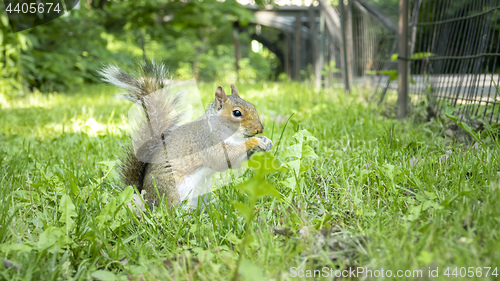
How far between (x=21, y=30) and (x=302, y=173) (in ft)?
A: 18.1

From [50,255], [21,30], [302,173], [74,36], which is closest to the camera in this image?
[50,255]

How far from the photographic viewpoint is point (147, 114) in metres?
1.58

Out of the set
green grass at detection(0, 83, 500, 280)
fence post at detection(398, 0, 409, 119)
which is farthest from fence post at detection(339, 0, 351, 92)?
green grass at detection(0, 83, 500, 280)

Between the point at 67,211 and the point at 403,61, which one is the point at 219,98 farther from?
the point at 403,61

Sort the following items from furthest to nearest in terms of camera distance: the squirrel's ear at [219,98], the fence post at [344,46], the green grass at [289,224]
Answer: the fence post at [344,46], the squirrel's ear at [219,98], the green grass at [289,224]

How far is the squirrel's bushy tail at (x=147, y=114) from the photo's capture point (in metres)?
1.54

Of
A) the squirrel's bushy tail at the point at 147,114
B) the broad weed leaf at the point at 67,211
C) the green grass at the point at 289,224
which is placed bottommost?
the green grass at the point at 289,224

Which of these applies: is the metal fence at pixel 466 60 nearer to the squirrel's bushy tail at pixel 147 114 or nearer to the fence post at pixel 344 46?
the fence post at pixel 344 46

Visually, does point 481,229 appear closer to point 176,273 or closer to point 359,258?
point 359,258

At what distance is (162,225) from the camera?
133 centimetres

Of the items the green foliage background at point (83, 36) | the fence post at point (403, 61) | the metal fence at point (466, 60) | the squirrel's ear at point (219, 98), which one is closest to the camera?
the squirrel's ear at point (219, 98)

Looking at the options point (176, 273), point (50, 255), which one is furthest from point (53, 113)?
point (176, 273)

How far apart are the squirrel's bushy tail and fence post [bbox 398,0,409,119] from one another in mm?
1952

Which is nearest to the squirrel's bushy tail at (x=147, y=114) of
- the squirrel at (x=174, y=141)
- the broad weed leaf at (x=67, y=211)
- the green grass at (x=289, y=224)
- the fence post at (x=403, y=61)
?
the squirrel at (x=174, y=141)
